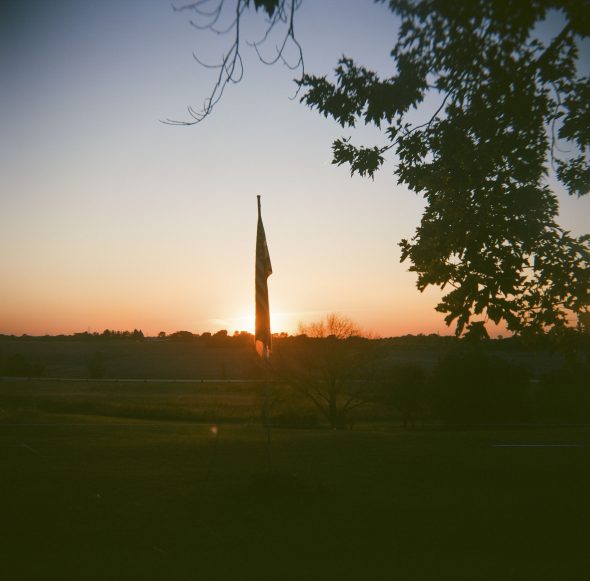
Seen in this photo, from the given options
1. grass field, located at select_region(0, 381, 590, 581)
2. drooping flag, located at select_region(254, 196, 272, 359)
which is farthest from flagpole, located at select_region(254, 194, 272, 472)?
grass field, located at select_region(0, 381, 590, 581)

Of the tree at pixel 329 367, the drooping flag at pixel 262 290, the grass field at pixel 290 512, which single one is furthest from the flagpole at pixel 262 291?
the tree at pixel 329 367

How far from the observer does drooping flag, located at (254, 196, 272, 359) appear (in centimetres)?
960

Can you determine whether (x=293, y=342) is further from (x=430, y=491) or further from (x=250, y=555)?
(x=250, y=555)

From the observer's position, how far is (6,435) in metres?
15.8

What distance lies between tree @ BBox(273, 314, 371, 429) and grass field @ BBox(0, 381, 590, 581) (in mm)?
29408

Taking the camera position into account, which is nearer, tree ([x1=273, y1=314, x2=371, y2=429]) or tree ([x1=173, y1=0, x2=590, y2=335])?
tree ([x1=173, y1=0, x2=590, y2=335])

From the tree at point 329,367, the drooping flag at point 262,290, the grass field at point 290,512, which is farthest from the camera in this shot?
the tree at point 329,367

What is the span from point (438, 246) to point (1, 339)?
14941cm

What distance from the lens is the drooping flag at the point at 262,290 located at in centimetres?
960

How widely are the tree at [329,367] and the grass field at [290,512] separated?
2941 cm

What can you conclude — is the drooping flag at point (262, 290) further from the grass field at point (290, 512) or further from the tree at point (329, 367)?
the tree at point (329, 367)

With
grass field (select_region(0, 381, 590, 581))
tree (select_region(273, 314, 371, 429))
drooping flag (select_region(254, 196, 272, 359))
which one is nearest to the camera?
grass field (select_region(0, 381, 590, 581))

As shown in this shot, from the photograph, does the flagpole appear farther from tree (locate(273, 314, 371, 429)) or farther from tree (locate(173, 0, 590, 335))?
tree (locate(273, 314, 371, 429))

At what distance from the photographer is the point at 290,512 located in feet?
25.2
